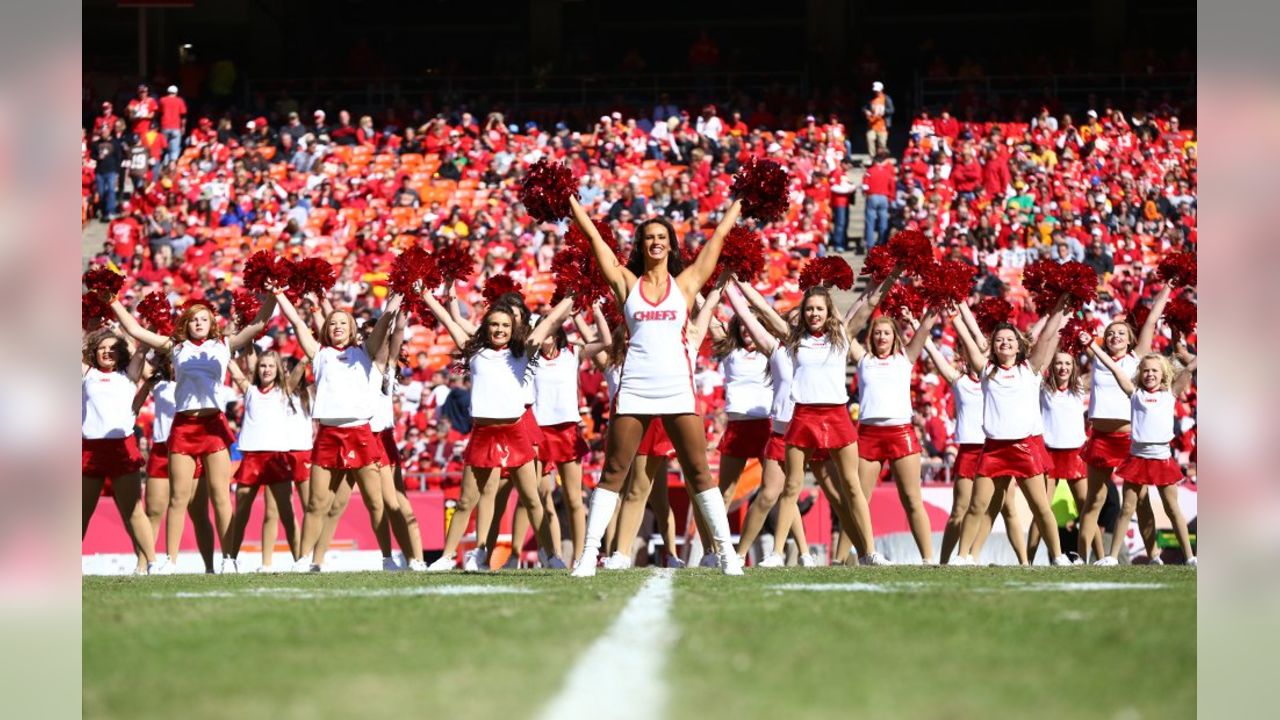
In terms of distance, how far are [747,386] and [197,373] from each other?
3.77m

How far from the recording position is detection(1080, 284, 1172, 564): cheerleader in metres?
11.6

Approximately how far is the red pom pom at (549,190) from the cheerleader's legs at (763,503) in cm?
281

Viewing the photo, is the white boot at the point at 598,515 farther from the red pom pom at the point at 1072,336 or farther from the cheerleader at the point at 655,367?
the red pom pom at the point at 1072,336

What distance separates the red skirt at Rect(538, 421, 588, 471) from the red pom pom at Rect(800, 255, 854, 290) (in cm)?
211

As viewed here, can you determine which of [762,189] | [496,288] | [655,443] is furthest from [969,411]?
[762,189]

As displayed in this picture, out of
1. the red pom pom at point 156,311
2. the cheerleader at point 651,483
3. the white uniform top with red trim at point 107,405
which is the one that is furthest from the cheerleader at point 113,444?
the cheerleader at point 651,483

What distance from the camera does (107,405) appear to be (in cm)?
1080

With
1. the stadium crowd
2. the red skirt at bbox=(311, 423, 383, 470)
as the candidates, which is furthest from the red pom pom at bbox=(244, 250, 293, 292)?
the stadium crowd

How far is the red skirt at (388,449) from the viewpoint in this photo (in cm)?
1157
